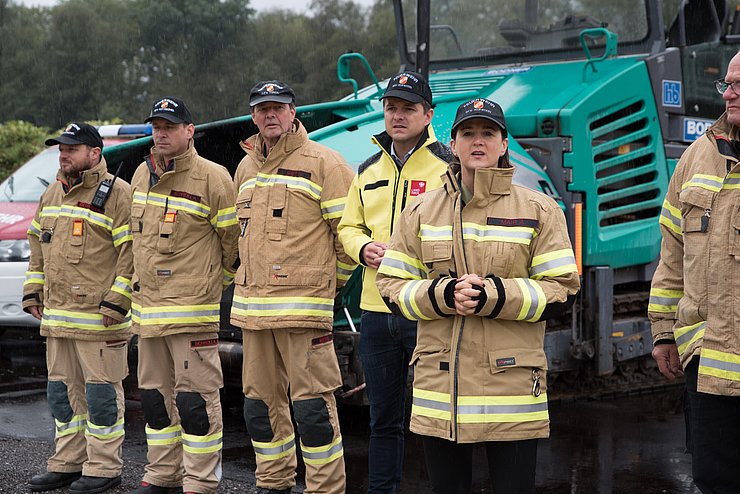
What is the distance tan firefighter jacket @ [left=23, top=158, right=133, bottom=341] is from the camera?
5.44m

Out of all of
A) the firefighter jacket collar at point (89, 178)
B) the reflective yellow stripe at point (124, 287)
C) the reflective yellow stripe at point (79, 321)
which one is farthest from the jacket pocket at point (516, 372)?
the firefighter jacket collar at point (89, 178)

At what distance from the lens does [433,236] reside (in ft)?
12.0

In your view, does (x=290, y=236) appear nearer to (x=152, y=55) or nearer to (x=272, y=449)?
(x=272, y=449)

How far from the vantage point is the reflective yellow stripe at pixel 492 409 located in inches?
137

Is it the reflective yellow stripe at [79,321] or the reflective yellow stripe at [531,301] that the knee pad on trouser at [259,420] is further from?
the reflective yellow stripe at [531,301]

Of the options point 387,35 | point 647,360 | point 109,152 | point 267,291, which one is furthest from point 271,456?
point 387,35

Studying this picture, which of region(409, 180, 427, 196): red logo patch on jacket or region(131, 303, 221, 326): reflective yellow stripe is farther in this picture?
region(131, 303, 221, 326): reflective yellow stripe

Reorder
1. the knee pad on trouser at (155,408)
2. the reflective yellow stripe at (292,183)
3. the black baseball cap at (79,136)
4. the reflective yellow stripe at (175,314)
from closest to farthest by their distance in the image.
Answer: the reflective yellow stripe at (292,183), the reflective yellow stripe at (175,314), the knee pad on trouser at (155,408), the black baseball cap at (79,136)

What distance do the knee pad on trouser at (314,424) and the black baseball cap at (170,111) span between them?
1506 millimetres

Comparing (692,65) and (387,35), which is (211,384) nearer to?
(692,65)

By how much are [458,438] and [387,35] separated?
2736 cm

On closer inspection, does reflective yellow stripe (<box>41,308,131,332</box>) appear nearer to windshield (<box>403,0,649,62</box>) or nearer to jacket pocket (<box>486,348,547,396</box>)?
jacket pocket (<box>486,348,547,396</box>)

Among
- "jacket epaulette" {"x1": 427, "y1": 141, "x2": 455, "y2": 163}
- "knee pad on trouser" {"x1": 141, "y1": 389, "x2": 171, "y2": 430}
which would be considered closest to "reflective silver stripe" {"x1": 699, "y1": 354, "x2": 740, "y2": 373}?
"jacket epaulette" {"x1": 427, "y1": 141, "x2": 455, "y2": 163}

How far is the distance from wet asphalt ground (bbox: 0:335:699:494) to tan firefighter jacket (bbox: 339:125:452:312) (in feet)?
4.58
